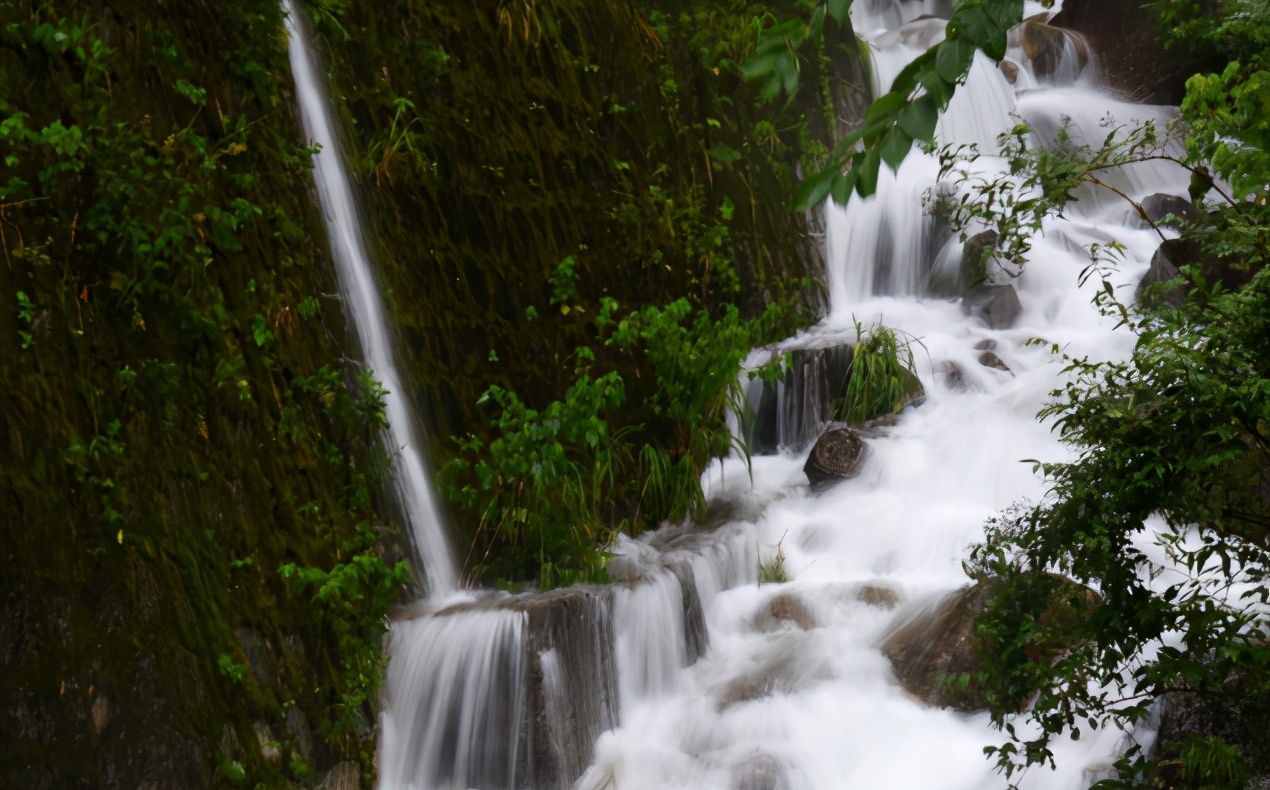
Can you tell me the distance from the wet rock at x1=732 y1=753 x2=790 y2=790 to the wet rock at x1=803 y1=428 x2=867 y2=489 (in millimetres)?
2757

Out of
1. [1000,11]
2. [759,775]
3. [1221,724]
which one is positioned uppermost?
[1000,11]

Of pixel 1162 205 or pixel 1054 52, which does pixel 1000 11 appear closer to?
pixel 1162 205

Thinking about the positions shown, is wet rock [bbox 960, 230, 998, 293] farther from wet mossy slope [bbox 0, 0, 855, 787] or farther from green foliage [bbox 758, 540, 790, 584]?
green foliage [bbox 758, 540, 790, 584]

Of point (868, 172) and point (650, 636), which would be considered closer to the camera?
point (868, 172)

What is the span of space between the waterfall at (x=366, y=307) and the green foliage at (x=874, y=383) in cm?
361

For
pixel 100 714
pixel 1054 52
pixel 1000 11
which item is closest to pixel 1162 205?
pixel 1054 52

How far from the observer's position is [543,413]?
21.5 ft

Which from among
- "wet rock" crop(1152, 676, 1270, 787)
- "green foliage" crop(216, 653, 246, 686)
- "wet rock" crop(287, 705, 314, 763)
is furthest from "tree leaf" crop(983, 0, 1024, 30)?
"wet rock" crop(287, 705, 314, 763)

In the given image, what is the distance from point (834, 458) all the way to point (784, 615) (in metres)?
1.73

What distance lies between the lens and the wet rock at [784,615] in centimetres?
636

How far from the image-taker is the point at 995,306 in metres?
9.71

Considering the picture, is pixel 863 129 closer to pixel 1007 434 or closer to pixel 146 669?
pixel 146 669

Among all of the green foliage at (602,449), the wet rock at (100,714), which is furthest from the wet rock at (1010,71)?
the wet rock at (100,714)

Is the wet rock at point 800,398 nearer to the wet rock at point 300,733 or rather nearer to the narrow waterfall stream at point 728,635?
the narrow waterfall stream at point 728,635
